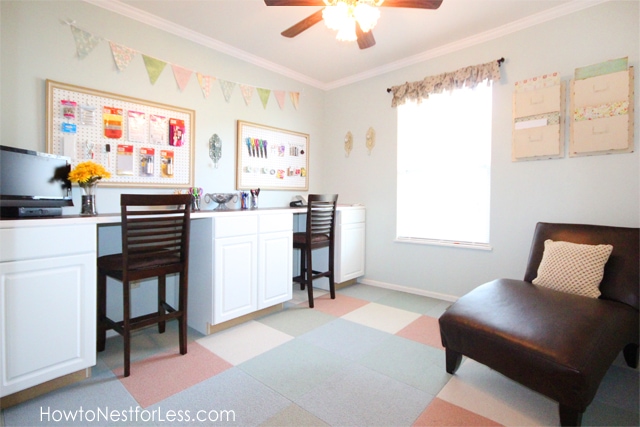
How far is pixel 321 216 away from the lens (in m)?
3.18

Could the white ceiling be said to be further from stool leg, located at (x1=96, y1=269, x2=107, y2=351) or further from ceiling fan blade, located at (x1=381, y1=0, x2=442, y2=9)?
stool leg, located at (x1=96, y1=269, x2=107, y2=351)

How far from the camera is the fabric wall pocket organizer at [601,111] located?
2301 millimetres

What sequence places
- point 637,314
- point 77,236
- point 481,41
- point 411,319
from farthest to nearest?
point 481,41
point 411,319
point 637,314
point 77,236

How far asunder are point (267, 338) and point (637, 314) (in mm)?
2340

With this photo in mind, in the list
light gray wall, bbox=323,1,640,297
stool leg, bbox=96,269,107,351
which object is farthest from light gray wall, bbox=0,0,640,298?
stool leg, bbox=96,269,107,351

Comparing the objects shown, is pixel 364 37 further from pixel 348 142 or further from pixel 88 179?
pixel 88 179

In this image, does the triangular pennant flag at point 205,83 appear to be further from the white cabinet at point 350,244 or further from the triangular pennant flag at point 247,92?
the white cabinet at point 350,244

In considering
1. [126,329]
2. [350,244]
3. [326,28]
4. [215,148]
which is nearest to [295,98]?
[326,28]

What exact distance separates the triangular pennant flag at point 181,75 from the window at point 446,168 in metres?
2.20

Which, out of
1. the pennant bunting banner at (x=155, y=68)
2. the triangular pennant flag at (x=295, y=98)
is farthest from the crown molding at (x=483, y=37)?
the pennant bunting banner at (x=155, y=68)

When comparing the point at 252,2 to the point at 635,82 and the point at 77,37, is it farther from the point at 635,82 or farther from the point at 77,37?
the point at 635,82

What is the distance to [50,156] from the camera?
1.98 metres

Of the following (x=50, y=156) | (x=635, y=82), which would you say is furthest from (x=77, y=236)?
(x=635, y=82)

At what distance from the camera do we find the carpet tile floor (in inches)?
61.0
